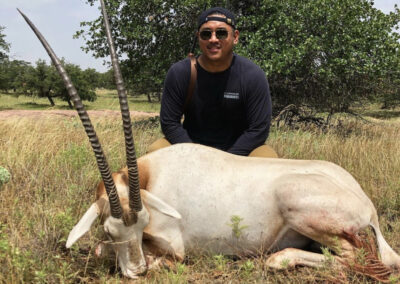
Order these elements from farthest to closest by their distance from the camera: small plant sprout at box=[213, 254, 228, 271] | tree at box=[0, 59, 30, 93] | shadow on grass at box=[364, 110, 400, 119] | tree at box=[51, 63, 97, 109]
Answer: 1. tree at box=[51, 63, 97, 109]
2. tree at box=[0, 59, 30, 93]
3. shadow on grass at box=[364, 110, 400, 119]
4. small plant sprout at box=[213, 254, 228, 271]

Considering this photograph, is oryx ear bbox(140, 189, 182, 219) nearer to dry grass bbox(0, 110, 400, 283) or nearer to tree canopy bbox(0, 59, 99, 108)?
dry grass bbox(0, 110, 400, 283)

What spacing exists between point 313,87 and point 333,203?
26.4 ft

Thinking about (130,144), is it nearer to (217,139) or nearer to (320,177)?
(320,177)

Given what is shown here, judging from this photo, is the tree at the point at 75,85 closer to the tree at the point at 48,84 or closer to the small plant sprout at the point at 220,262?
the tree at the point at 48,84

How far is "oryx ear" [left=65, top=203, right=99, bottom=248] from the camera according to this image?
249 centimetres

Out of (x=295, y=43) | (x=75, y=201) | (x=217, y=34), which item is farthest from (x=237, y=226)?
(x=295, y=43)

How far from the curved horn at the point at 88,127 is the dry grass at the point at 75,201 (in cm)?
53

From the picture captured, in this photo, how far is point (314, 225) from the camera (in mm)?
2670

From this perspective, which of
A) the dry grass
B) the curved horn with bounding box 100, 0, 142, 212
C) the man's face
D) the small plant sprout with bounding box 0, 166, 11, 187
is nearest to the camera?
the curved horn with bounding box 100, 0, 142, 212

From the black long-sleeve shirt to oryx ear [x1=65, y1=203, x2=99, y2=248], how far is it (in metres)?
1.50

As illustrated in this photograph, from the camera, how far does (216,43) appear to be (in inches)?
148

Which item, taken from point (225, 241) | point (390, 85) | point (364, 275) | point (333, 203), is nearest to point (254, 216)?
point (225, 241)

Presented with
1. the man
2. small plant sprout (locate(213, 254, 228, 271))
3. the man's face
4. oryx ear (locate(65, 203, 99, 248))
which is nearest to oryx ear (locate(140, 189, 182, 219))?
oryx ear (locate(65, 203, 99, 248))

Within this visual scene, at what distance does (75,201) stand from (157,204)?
143cm
